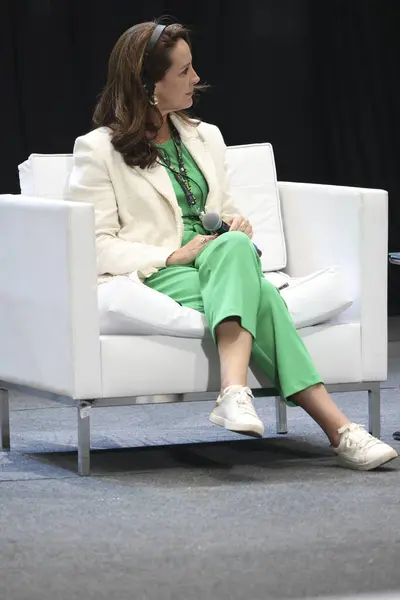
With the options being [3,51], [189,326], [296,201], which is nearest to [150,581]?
[189,326]

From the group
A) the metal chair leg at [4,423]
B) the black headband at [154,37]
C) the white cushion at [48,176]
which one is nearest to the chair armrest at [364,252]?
the black headband at [154,37]

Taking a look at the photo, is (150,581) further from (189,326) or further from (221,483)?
(189,326)

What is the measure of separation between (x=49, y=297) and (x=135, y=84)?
0.66m

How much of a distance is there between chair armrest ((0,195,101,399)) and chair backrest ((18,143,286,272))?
23cm

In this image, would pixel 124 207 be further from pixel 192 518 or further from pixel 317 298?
pixel 192 518

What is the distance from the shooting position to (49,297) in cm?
312

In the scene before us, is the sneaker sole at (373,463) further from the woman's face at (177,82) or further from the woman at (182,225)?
the woman's face at (177,82)

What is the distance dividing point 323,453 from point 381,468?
284mm

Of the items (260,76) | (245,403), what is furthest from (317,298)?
(260,76)

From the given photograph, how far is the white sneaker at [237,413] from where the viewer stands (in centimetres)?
290

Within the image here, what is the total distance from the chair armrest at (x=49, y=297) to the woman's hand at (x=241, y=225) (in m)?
0.49

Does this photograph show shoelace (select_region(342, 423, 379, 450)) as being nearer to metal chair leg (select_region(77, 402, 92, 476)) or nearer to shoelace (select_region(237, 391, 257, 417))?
shoelace (select_region(237, 391, 257, 417))

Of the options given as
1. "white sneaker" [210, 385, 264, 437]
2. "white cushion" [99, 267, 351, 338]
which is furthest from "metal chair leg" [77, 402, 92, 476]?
"white sneaker" [210, 385, 264, 437]

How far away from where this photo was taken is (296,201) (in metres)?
3.66
